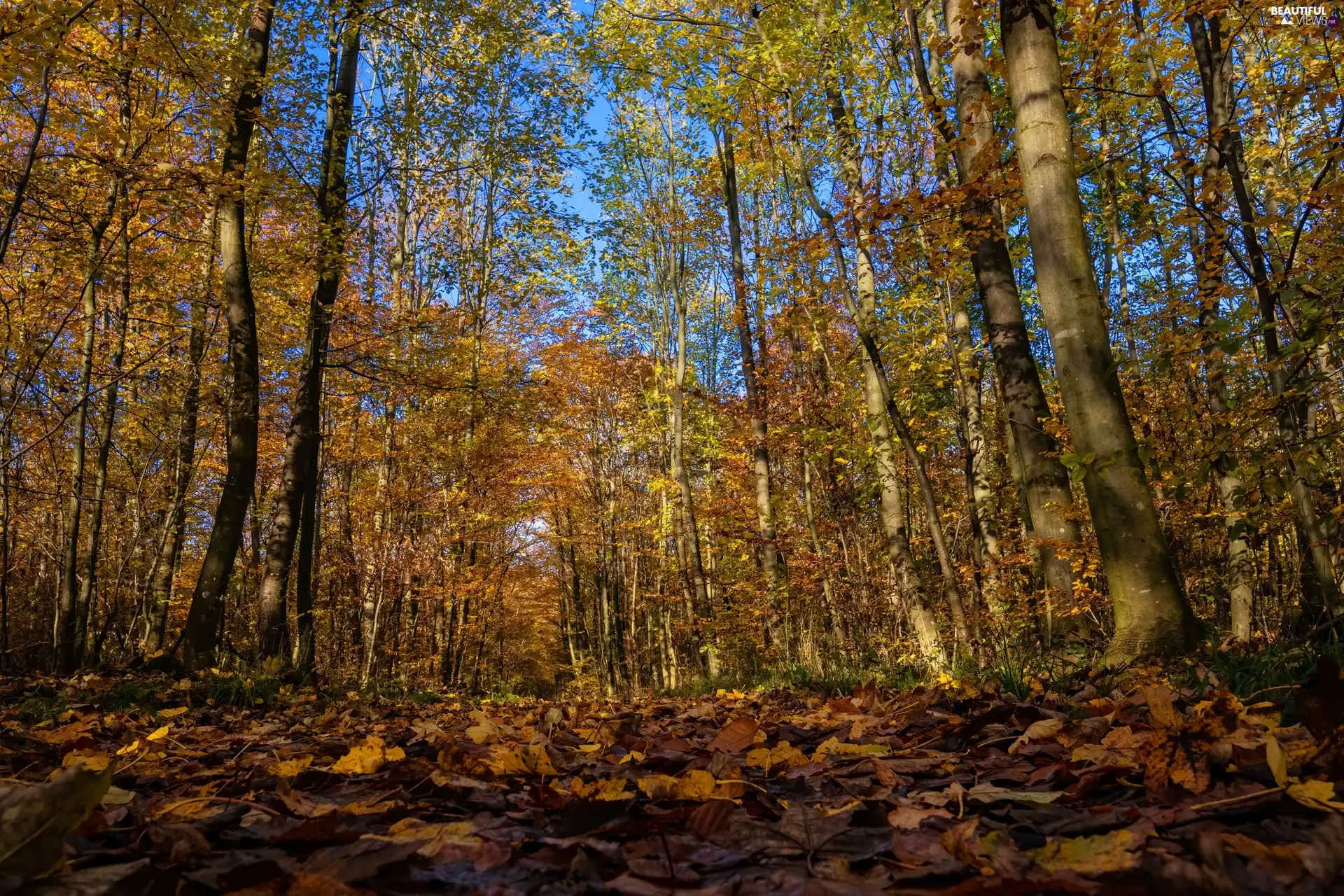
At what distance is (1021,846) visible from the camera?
1.16 metres

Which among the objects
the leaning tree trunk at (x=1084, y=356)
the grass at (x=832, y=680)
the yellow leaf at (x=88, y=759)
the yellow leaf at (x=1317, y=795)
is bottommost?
the grass at (x=832, y=680)

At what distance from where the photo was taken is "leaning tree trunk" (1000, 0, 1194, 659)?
319 cm

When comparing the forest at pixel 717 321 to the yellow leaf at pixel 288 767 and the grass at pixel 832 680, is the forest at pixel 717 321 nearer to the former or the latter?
the grass at pixel 832 680

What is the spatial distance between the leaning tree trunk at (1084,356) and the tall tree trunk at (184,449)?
741 centimetres

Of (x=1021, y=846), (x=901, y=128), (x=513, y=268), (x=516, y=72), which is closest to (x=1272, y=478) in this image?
(x=1021, y=846)

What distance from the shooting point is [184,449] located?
31.8 feet

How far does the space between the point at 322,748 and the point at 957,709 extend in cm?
219

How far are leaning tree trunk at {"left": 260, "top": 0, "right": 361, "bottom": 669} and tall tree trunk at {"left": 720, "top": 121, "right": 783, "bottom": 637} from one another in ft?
20.0

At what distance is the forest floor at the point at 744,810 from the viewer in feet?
3.05

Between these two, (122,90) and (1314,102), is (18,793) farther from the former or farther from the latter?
(122,90)

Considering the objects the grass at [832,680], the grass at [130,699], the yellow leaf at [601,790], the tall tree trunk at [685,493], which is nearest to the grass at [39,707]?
the grass at [130,699]

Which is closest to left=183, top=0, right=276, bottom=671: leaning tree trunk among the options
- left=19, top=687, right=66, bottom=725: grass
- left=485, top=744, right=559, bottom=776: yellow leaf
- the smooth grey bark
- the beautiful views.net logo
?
left=19, top=687, right=66, bottom=725: grass

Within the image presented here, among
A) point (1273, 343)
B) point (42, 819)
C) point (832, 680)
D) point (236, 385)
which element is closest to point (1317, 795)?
point (42, 819)

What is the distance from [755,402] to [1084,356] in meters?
9.62
